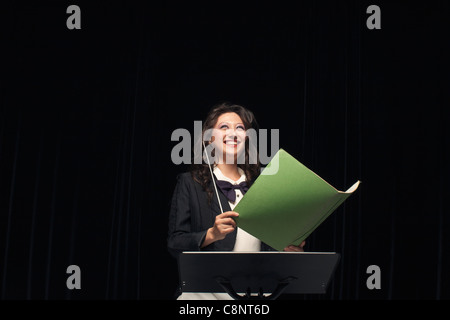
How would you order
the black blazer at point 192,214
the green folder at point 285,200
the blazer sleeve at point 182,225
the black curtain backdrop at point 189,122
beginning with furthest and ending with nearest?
the black curtain backdrop at point 189,122 → the black blazer at point 192,214 → the blazer sleeve at point 182,225 → the green folder at point 285,200

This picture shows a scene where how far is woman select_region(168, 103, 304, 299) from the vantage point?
5.52 ft

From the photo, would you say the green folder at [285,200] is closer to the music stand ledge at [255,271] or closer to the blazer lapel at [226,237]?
the music stand ledge at [255,271]

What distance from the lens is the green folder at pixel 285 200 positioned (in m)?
1.25

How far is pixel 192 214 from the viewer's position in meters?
1.80

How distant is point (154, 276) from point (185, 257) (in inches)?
53.4

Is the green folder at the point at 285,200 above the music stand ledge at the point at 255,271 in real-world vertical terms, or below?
above

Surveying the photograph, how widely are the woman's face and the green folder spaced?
59 cm

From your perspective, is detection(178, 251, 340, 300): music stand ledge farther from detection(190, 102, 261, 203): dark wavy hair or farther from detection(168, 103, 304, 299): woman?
detection(190, 102, 261, 203): dark wavy hair

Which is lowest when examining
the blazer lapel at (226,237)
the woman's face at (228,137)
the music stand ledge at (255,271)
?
the music stand ledge at (255,271)

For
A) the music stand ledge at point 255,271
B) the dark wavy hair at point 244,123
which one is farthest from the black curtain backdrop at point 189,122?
the music stand ledge at point 255,271

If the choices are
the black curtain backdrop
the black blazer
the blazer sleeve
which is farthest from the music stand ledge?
the black curtain backdrop

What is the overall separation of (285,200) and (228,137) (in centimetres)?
70

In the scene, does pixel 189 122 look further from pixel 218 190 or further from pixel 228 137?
pixel 218 190
